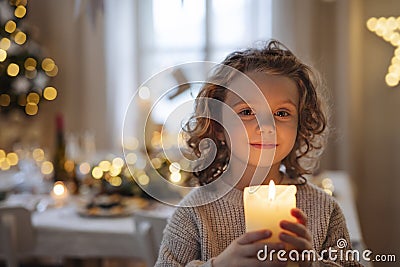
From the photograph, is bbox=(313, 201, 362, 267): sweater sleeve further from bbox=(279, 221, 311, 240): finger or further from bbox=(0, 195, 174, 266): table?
bbox=(0, 195, 174, 266): table

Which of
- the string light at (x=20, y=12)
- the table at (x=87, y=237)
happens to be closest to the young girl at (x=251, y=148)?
the table at (x=87, y=237)

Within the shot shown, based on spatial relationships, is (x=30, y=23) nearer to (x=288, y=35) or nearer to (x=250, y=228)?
(x=288, y=35)

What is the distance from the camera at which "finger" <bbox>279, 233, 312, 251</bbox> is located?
69cm

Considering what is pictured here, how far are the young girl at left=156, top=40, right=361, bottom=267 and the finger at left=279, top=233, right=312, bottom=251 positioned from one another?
0.08 m

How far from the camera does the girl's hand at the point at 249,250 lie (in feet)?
2.29

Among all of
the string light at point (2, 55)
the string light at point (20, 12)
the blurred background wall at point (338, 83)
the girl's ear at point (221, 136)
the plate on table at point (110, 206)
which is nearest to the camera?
the girl's ear at point (221, 136)

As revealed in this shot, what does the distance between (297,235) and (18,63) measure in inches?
114

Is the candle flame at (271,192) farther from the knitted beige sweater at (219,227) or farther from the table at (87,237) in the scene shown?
the table at (87,237)

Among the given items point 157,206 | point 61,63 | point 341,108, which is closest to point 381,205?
point 341,108

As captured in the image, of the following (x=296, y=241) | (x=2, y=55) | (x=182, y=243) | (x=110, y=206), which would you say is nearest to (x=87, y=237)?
(x=110, y=206)

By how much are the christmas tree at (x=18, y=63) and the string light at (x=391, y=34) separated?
5.83 feet

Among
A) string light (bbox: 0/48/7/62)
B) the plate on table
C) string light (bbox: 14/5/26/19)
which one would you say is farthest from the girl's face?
string light (bbox: 14/5/26/19)

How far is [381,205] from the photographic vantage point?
9.50ft

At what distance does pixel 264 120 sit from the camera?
0.80 meters
